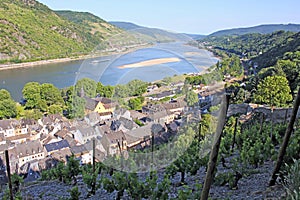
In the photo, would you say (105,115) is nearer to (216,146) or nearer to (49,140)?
(216,146)

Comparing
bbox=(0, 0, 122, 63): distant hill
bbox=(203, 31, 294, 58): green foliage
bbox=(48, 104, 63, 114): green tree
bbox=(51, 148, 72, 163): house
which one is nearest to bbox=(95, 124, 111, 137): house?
bbox=(51, 148, 72, 163): house

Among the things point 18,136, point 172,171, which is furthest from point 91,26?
point 172,171

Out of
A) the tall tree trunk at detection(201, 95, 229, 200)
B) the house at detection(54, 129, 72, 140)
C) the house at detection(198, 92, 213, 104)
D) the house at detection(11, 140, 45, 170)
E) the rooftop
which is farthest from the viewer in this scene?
the house at detection(54, 129, 72, 140)

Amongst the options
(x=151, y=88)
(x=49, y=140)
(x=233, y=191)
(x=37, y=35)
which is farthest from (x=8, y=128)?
(x=37, y=35)

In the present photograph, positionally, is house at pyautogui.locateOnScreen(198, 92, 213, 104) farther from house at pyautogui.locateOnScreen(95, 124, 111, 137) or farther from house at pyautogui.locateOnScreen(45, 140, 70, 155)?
house at pyautogui.locateOnScreen(45, 140, 70, 155)

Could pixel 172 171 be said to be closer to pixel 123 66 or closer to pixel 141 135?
pixel 141 135

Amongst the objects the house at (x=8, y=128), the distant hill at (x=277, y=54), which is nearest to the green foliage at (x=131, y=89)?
the house at (x=8, y=128)
